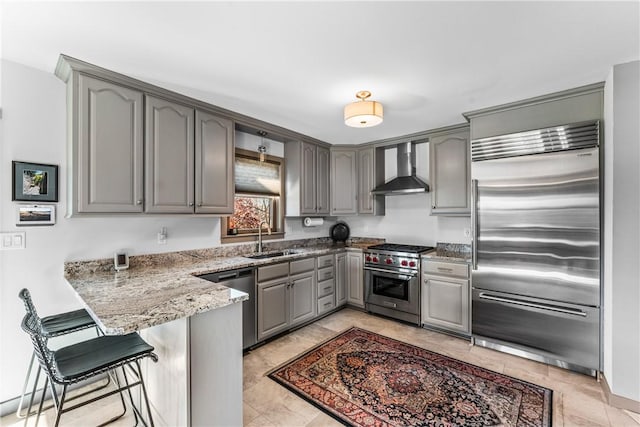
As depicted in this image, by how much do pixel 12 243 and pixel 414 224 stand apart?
4194 mm

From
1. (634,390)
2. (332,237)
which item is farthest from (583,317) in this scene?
(332,237)

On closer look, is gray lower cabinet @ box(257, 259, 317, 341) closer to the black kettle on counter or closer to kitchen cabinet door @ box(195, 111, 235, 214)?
kitchen cabinet door @ box(195, 111, 235, 214)

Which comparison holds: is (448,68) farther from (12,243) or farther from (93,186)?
(12,243)

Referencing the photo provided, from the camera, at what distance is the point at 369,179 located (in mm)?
4320

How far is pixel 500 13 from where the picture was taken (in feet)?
5.11

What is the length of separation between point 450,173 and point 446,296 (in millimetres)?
1470

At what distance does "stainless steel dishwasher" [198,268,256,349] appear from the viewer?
273cm

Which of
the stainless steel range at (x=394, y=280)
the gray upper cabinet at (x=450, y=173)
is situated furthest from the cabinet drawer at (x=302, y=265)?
the gray upper cabinet at (x=450, y=173)

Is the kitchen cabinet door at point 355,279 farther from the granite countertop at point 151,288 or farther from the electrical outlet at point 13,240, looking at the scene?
the electrical outlet at point 13,240

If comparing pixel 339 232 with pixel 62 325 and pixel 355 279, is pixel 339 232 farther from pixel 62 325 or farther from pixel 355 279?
pixel 62 325

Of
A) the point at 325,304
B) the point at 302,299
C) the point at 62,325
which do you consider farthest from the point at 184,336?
the point at 325,304

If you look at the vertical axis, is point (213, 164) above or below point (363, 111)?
below

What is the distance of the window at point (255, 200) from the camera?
11.4 feet

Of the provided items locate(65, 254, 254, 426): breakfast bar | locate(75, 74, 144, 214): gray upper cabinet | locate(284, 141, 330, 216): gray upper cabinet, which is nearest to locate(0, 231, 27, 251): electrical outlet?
locate(75, 74, 144, 214): gray upper cabinet
